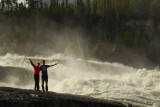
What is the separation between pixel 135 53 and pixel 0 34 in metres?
40.1

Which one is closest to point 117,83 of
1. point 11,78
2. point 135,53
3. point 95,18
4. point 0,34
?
point 11,78

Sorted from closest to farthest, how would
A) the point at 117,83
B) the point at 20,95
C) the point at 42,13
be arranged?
the point at 20,95
the point at 117,83
the point at 42,13

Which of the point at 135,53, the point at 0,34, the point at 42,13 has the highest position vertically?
the point at 42,13

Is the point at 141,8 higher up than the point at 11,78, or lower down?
higher up

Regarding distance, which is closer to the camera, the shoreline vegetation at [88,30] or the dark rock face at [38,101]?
the dark rock face at [38,101]

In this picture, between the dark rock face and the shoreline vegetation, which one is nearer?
the dark rock face

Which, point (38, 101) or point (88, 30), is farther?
point (88, 30)

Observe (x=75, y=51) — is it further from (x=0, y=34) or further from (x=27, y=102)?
(x=27, y=102)

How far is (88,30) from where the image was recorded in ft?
306

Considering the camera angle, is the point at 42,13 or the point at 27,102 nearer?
the point at 27,102

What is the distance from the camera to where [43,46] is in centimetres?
7925

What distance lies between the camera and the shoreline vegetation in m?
78.6

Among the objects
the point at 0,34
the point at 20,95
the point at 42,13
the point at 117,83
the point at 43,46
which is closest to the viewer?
the point at 20,95

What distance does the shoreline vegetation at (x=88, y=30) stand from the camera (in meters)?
78.6
